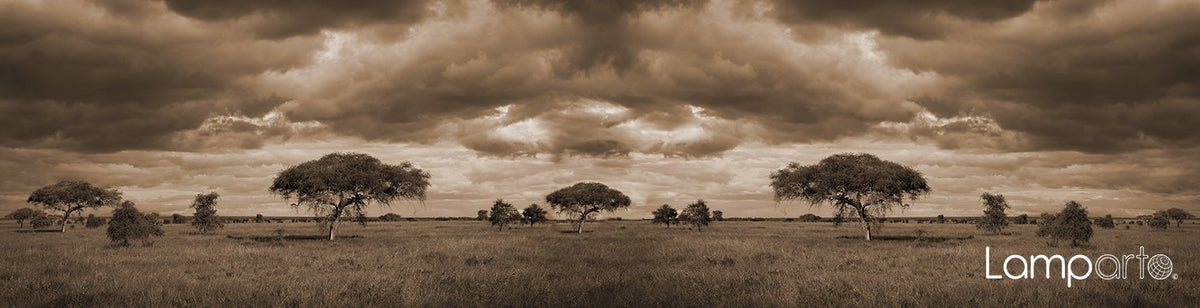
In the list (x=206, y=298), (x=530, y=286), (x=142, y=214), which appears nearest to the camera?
(x=206, y=298)

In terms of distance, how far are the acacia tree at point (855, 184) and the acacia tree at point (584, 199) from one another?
28.1 metres

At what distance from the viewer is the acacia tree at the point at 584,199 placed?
249ft

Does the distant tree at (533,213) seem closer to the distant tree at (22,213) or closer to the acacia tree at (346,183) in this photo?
the acacia tree at (346,183)

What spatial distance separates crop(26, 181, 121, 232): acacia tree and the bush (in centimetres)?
3908

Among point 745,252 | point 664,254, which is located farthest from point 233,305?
point 745,252

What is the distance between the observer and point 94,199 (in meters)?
71.2

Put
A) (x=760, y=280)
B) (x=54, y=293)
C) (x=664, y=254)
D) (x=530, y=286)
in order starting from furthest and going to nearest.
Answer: (x=664, y=254) → (x=760, y=280) → (x=530, y=286) → (x=54, y=293)

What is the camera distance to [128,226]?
36188 millimetres

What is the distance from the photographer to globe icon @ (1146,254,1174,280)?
19.9 metres

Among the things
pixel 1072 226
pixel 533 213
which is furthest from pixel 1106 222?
pixel 533 213

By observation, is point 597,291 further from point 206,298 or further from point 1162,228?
point 1162,228

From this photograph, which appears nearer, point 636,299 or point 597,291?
point 636,299

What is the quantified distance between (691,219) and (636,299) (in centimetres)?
6849

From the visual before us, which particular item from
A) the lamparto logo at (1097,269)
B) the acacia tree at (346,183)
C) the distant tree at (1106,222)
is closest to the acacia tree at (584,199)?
the acacia tree at (346,183)
